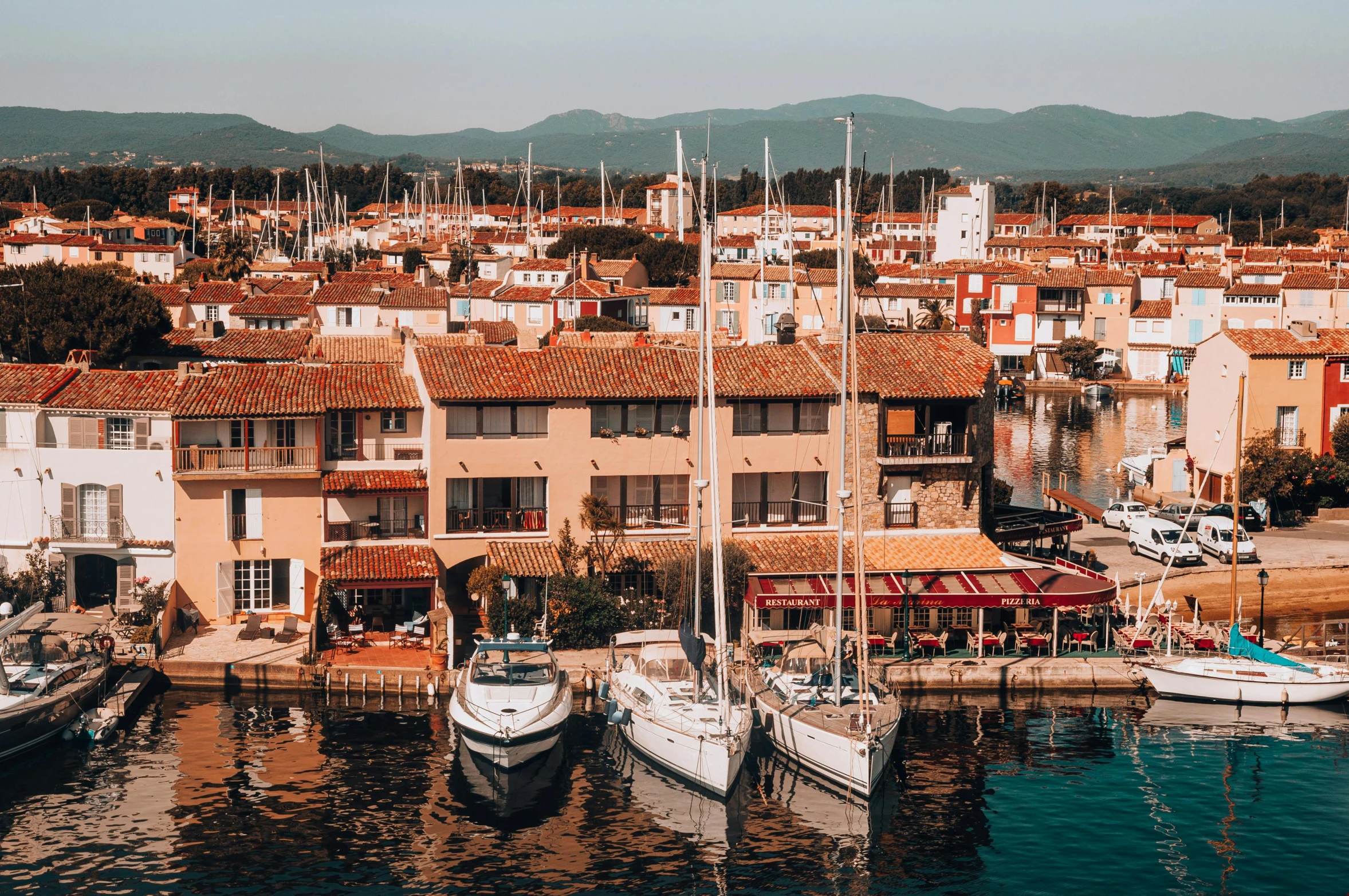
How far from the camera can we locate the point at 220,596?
1820 inches

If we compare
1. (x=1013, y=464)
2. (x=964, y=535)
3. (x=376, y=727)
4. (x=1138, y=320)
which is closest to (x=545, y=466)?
(x=376, y=727)

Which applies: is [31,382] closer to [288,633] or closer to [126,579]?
[126,579]

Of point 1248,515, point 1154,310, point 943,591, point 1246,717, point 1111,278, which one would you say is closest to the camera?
point 1246,717

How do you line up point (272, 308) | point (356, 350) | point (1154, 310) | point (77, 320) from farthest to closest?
point (1154, 310), point (272, 308), point (77, 320), point (356, 350)

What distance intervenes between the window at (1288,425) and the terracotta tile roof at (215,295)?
7108cm

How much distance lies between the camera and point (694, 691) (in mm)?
37969

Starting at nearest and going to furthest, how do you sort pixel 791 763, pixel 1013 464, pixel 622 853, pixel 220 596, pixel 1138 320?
pixel 622 853
pixel 791 763
pixel 220 596
pixel 1013 464
pixel 1138 320

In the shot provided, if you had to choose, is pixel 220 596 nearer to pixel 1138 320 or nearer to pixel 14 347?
pixel 14 347

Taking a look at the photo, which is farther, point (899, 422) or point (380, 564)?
point (899, 422)

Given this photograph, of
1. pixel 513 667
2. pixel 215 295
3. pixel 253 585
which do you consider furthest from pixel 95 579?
pixel 215 295

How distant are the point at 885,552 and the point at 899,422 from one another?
4448 mm

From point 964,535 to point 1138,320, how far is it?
8836 centimetres

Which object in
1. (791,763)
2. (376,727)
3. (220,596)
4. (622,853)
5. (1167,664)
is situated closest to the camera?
(622,853)

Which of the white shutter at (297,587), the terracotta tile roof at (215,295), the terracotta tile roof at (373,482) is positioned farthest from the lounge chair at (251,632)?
the terracotta tile roof at (215,295)
